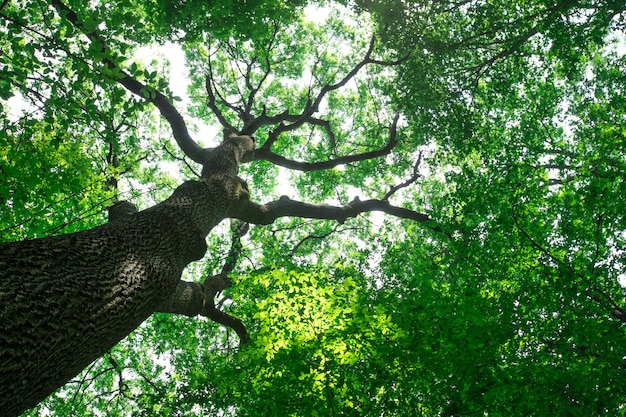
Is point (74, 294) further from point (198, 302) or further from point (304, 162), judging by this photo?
point (304, 162)

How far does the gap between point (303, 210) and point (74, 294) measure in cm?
699

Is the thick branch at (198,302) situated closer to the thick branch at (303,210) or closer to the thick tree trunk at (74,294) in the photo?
the thick tree trunk at (74,294)

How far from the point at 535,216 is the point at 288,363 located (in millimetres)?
5478

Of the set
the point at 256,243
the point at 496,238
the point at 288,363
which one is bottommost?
the point at 288,363

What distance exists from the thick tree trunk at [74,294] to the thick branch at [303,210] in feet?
11.0

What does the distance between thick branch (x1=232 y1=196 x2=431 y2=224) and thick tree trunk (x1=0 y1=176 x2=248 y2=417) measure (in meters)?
3.36

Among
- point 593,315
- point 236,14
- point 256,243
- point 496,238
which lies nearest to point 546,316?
point 593,315

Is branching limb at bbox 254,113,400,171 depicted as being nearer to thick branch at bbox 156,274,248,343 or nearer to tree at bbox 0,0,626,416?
tree at bbox 0,0,626,416

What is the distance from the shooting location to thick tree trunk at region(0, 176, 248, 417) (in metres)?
2.67

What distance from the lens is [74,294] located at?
3230 mm

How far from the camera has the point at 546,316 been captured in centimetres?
635

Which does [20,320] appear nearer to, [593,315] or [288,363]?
[288,363]

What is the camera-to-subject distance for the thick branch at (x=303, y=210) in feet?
28.4

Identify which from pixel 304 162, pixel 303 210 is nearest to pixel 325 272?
pixel 303 210
